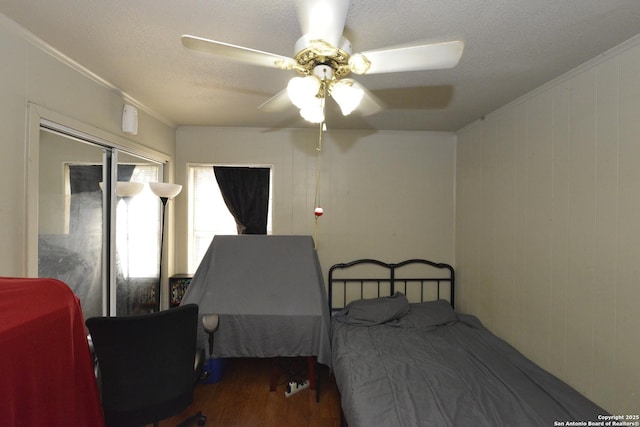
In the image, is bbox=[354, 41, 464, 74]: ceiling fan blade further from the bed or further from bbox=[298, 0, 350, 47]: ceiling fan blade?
the bed

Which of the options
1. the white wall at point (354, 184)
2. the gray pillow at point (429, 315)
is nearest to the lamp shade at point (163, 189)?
the white wall at point (354, 184)

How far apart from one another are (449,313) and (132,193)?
3264mm

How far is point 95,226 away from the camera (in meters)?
2.03

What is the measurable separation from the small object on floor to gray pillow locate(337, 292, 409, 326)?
667 millimetres

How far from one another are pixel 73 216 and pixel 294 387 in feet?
7.18

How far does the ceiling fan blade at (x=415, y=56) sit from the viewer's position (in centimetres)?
100

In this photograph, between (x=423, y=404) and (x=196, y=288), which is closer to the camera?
(x=423, y=404)

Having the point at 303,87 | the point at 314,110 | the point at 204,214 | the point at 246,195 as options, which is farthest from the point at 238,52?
the point at 204,214

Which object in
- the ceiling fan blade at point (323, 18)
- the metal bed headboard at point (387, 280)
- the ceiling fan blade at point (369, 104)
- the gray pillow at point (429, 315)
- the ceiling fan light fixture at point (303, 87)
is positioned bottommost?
the gray pillow at point (429, 315)

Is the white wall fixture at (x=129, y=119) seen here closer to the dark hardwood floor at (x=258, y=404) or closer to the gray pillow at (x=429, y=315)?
the dark hardwood floor at (x=258, y=404)

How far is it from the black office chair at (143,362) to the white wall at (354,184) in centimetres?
167

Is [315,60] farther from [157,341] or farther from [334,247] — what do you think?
[334,247]

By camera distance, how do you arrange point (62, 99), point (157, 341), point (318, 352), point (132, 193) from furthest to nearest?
1. point (132, 193)
2. point (318, 352)
3. point (62, 99)
4. point (157, 341)

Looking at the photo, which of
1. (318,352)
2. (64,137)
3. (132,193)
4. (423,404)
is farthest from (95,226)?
(423,404)
